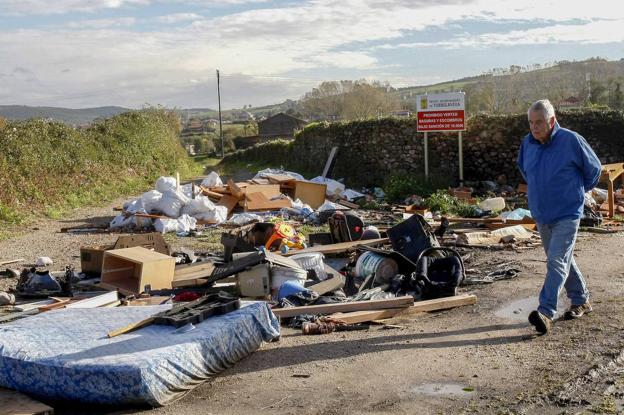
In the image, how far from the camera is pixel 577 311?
650cm

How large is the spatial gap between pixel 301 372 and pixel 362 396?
2.37 ft

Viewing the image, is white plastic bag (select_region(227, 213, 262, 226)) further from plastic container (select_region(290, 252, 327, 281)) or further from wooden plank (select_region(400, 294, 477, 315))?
wooden plank (select_region(400, 294, 477, 315))

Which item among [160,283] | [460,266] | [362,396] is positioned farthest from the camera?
[160,283]

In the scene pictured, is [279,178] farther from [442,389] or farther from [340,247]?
[442,389]

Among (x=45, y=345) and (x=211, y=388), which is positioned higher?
(x=45, y=345)

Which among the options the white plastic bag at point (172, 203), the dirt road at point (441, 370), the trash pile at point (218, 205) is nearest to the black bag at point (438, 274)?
the dirt road at point (441, 370)

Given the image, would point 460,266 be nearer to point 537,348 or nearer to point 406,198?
point 537,348

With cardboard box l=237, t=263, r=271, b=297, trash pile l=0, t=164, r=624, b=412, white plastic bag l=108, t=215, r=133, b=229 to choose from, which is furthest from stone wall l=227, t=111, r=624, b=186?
cardboard box l=237, t=263, r=271, b=297

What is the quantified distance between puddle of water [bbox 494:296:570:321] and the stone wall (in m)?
12.8

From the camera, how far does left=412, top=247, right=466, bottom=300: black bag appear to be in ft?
24.9

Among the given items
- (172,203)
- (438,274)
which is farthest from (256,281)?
(172,203)

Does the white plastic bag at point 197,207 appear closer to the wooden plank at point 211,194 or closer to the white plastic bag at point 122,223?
the white plastic bag at point 122,223

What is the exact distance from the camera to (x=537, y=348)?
5719mm

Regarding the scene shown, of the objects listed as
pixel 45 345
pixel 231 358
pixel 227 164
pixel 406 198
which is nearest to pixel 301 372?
pixel 231 358
